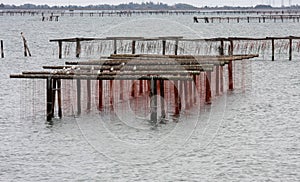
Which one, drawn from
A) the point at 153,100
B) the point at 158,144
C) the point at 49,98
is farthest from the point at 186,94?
the point at 158,144

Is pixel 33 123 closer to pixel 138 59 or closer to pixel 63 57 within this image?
pixel 138 59

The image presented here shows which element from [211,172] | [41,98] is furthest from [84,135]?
[41,98]

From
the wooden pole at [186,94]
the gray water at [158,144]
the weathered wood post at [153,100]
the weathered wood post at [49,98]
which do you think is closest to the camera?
the gray water at [158,144]

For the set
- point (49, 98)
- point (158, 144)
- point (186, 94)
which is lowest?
point (158, 144)

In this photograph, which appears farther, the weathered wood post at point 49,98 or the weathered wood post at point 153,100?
the weathered wood post at point 49,98

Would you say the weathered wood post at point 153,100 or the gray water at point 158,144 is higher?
the weathered wood post at point 153,100

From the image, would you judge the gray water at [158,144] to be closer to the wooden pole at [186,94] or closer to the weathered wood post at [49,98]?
the weathered wood post at [49,98]

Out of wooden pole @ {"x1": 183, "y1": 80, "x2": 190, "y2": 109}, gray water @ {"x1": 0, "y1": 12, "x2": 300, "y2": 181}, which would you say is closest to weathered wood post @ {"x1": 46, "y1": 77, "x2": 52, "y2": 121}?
gray water @ {"x1": 0, "y1": 12, "x2": 300, "y2": 181}

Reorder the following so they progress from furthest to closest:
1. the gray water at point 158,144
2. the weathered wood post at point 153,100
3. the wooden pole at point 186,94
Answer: the wooden pole at point 186,94, the weathered wood post at point 153,100, the gray water at point 158,144

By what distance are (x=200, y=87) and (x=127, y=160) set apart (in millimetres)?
13712

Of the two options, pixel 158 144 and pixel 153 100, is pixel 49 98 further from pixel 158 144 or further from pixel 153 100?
pixel 158 144

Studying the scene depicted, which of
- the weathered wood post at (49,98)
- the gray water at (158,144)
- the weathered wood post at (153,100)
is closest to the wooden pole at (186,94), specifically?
the gray water at (158,144)

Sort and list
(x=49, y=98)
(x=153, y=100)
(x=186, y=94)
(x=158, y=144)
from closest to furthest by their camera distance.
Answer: (x=158, y=144) → (x=153, y=100) → (x=49, y=98) → (x=186, y=94)

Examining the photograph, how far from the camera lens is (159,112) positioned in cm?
2845
